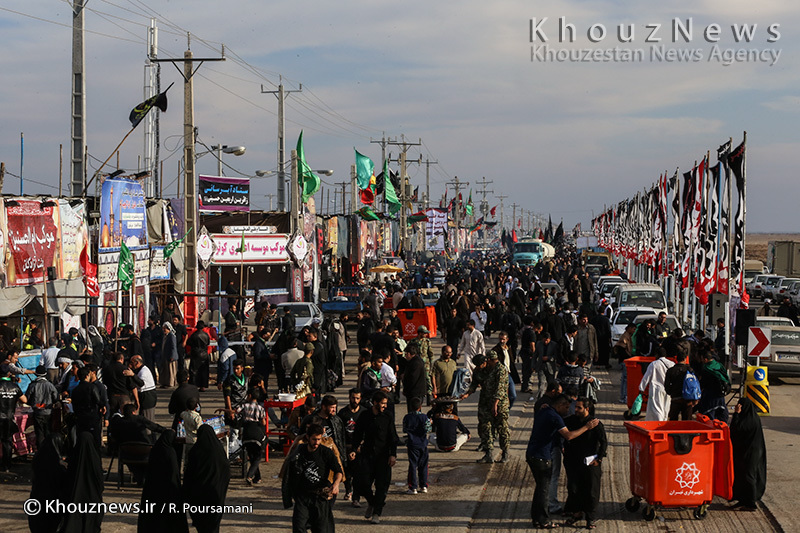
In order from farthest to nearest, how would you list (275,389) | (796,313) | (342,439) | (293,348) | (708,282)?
(796,313)
(708,282)
(275,389)
(293,348)
(342,439)

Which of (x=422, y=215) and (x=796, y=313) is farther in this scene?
(x=422, y=215)

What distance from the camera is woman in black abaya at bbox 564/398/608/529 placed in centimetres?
1108

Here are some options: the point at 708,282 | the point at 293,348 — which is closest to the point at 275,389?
the point at 293,348

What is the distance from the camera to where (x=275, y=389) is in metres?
22.7

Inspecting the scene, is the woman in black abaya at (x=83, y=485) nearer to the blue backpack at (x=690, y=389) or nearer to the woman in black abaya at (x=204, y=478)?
the woman in black abaya at (x=204, y=478)

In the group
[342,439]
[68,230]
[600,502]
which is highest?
[68,230]

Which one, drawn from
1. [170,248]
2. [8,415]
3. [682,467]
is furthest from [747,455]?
[170,248]

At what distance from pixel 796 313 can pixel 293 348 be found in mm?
19887

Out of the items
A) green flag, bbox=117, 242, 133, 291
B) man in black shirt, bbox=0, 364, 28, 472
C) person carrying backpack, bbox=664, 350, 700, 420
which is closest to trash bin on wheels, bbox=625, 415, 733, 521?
person carrying backpack, bbox=664, 350, 700, 420

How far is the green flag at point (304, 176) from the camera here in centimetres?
4441

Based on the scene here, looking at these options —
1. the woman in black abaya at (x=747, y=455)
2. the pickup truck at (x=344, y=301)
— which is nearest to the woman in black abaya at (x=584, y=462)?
the woman in black abaya at (x=747, y=455)

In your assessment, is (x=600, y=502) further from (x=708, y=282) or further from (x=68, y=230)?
(x=68, y=230)

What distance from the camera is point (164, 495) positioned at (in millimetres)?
9523

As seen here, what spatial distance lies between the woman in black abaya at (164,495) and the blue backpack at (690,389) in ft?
27.1
